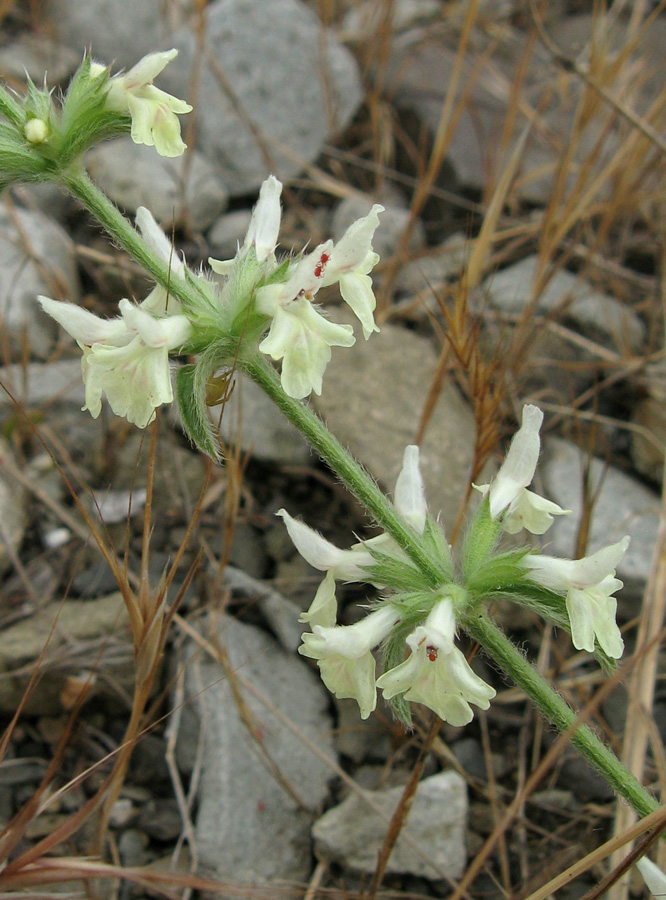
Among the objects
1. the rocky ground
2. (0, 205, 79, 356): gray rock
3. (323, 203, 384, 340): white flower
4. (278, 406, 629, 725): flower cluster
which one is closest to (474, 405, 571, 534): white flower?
(278, 406, 629, 725): flower cluster

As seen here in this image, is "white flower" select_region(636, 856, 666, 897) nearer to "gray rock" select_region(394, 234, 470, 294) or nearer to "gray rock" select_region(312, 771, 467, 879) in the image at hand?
"gray rock" select_region(312, 771, 467, 879)

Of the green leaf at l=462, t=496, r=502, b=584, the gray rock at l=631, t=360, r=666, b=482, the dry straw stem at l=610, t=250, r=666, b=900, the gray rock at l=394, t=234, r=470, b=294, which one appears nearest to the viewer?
the green leaf at l=462, t=496, r=502, b=584

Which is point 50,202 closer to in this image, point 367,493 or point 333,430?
point 333,430

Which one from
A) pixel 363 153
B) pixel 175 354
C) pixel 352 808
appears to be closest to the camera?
pixel 175 354

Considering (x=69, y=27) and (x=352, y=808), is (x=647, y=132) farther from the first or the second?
(x=69, y=27)


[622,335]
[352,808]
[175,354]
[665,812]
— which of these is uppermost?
[175,354]

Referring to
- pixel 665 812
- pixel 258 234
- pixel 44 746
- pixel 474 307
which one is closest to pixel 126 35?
pixel 474 307

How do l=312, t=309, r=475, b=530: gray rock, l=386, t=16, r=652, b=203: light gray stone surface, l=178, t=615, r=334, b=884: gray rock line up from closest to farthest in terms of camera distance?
l=178, t=615, r=334, b=884: gray rock → l=312, t=309, r=475, b=530: gray rock → l=386, t=16, r=652, b=203: light gray stone surface
